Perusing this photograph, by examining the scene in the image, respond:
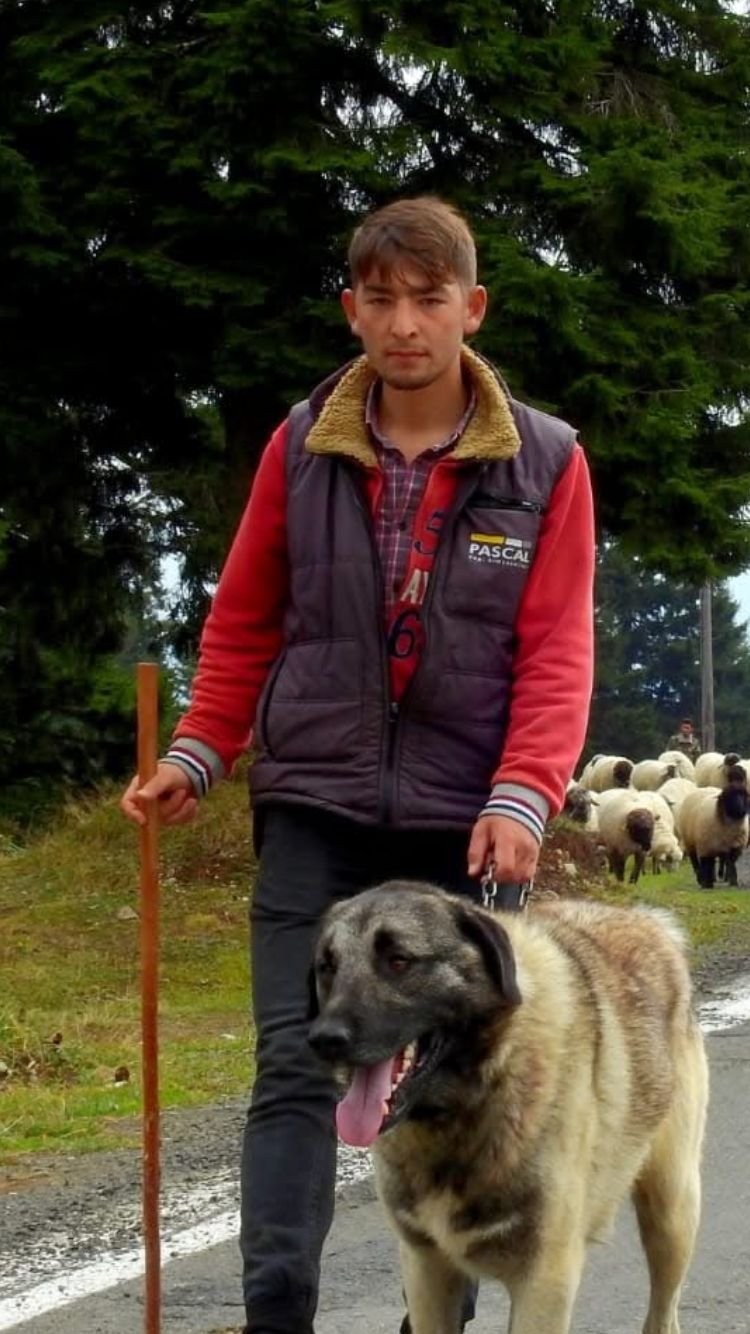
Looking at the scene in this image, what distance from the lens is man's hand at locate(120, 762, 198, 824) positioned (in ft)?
15.9

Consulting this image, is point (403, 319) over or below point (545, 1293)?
over

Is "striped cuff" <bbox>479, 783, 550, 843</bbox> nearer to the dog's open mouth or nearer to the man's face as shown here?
the dog's open mouth

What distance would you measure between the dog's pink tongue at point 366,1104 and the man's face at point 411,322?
145 centimetres

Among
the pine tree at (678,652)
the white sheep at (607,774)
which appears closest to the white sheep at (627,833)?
the white sheep at (607,774)

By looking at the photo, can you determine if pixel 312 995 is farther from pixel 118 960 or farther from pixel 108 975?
pixel 118 960

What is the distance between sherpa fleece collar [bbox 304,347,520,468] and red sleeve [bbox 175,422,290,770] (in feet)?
0.50

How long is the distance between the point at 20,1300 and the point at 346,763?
1.89 m

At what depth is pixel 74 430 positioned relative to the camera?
1576cm

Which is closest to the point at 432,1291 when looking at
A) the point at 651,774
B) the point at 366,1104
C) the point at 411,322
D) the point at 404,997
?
the point at 366,1104

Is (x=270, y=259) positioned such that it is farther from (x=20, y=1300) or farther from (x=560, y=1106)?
(x=560, y=1106)

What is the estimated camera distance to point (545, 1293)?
4273mm

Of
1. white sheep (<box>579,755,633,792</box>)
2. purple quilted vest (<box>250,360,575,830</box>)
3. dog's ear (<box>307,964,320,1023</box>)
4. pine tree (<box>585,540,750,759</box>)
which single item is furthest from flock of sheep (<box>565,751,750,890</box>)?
pine tree (<box>585,540,750,759</box>)

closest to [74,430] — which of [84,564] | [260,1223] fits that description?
[84,564]

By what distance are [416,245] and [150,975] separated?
165 cm
